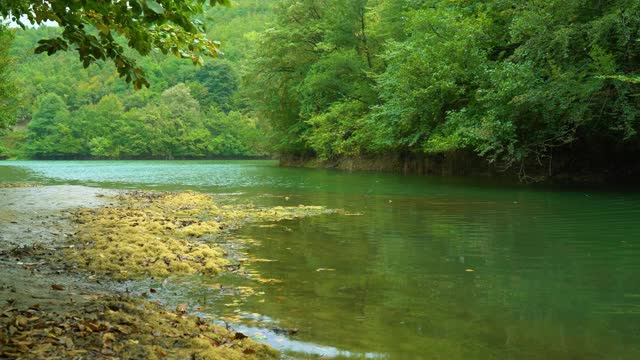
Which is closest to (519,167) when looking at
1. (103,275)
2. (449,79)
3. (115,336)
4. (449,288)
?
(449,79)

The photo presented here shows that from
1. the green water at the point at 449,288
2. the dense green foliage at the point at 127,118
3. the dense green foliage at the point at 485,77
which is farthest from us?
the dense green foliage at the point at 127,118

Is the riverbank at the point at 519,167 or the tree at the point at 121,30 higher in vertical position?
the tree at the point at 121,30

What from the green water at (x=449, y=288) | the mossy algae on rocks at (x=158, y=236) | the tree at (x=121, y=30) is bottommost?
the green water at (x=449, y=288)

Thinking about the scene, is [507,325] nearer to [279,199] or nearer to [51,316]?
[51,316]

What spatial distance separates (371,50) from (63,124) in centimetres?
7892

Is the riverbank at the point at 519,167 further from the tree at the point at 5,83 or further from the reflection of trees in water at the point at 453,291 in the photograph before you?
the tree at the point at 5,83

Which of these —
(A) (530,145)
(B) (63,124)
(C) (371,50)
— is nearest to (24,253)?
(A) (530,145)

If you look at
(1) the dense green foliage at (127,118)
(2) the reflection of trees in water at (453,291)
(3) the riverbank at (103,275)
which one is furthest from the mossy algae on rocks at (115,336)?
(1) the dense green foliage at (127,118)

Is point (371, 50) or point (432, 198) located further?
point (371, 50)

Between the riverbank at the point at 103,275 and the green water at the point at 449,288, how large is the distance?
658mm

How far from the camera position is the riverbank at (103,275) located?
161 inches

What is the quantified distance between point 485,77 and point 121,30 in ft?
67.3

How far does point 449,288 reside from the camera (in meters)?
6.58

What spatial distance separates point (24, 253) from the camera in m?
8.02
